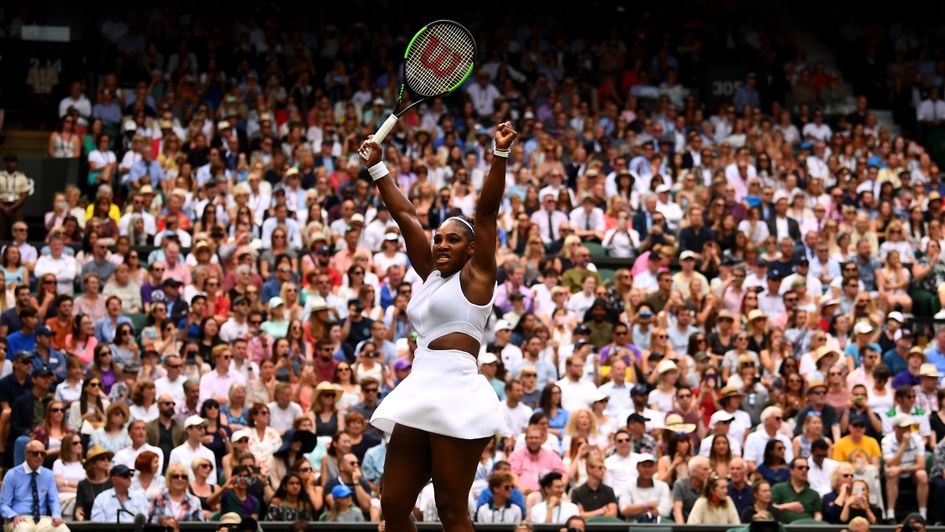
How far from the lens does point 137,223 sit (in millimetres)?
17203

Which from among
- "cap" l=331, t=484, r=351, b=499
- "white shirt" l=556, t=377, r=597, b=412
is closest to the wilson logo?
"cap" l=331, t=484, r=351, b=499

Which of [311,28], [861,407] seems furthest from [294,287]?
[311,28]

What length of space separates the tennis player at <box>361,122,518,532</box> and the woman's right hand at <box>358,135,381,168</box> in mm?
566

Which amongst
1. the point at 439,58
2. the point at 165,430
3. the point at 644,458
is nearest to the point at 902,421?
the point at 644,458

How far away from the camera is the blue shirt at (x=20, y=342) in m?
14.4

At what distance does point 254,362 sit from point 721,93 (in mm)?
11387

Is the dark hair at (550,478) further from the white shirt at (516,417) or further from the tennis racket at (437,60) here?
the tennis racket at (437,60)

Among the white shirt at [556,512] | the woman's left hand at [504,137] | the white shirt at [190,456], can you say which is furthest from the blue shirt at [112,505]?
the woman's left hand at [504,137]

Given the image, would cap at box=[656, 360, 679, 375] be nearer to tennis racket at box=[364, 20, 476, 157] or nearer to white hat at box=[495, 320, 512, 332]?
white hat at box=[495, 320, 512, 332]

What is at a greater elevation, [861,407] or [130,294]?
[130,294]

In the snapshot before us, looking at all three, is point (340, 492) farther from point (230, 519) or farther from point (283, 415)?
point (283, 415)

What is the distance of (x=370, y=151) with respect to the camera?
701 centimetres

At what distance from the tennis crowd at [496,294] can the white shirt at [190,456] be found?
0.02 m

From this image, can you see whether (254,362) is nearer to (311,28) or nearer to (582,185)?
(582,185)
